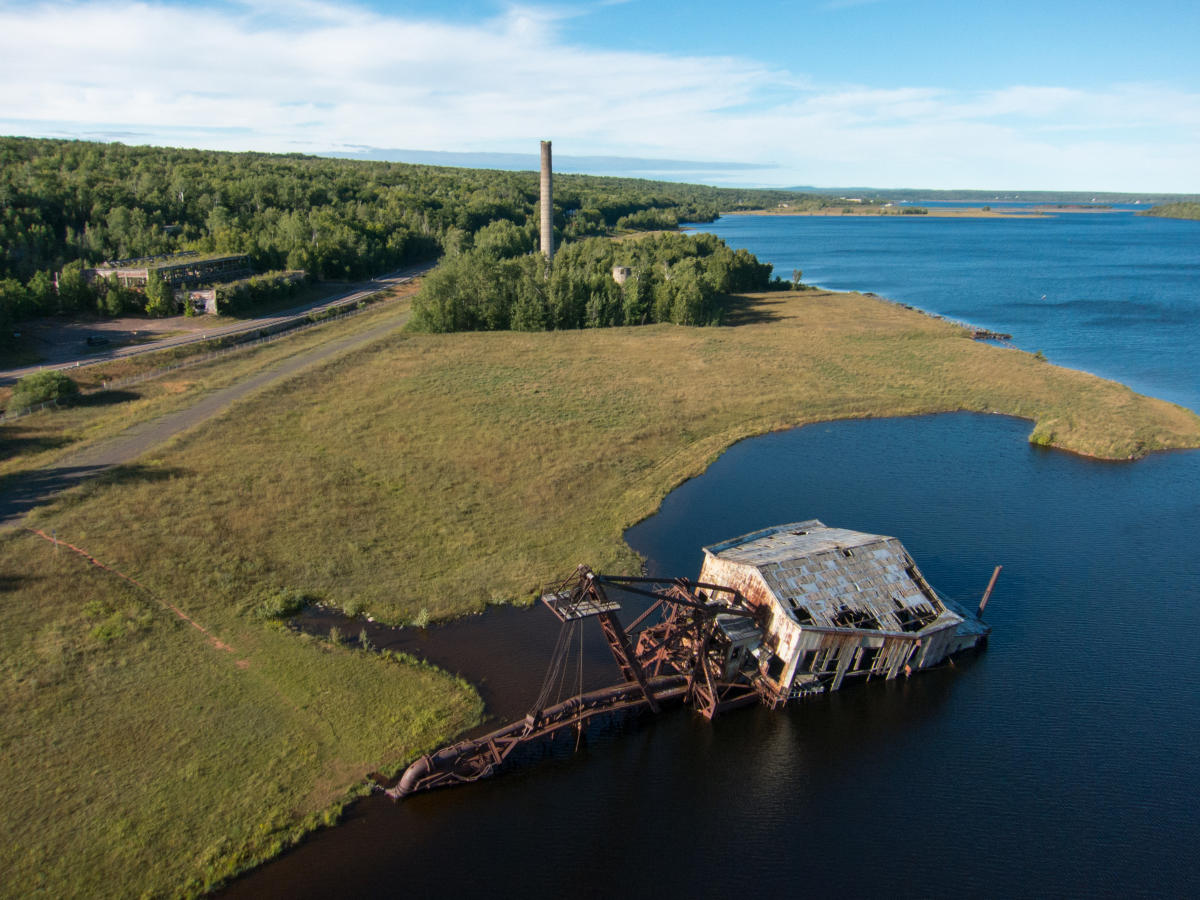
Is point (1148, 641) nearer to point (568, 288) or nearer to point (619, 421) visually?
point (619, 421)

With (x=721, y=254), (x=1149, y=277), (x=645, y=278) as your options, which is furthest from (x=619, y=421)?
(x=1149, y=277)

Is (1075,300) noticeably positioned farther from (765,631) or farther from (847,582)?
(765,631)

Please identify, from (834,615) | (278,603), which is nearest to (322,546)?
(278,603)

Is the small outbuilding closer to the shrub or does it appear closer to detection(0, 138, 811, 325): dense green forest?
the shrub

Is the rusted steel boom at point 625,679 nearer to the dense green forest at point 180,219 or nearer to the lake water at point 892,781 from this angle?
the lake water at point 892,781

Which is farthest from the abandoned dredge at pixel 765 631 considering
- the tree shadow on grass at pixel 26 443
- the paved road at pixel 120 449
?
the tree shadow on grass at pixel 26 443
